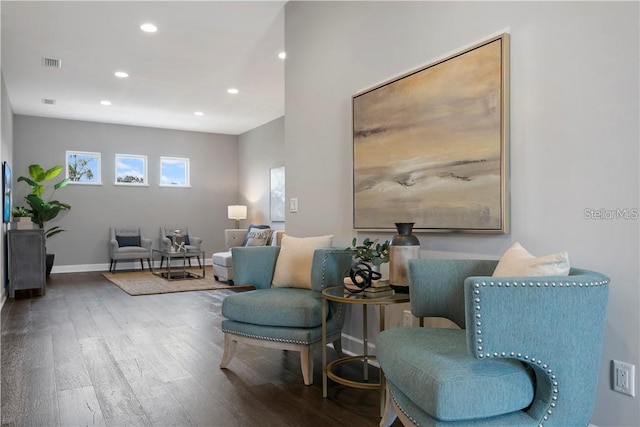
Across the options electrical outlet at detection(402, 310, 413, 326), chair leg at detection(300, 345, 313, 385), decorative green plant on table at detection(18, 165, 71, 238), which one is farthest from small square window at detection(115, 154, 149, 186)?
electrical outlet at detection(402, 310, 413, 326)

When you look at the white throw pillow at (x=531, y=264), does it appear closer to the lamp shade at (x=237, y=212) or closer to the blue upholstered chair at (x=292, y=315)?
the blue upholstered chair at (x=292, y=315)

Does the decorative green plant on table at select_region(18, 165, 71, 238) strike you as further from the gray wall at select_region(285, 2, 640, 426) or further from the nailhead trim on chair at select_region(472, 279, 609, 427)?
the nailhead trim on chair at select_region(472, 279, 609, 427)

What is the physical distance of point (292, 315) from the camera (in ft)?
8.67

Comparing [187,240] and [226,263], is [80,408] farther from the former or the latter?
[187,240]

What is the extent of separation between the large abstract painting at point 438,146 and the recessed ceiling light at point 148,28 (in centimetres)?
238

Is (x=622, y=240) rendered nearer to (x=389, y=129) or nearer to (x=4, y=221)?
(x=389, y=129)

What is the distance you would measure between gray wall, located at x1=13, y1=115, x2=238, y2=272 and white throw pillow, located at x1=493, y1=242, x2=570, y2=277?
8.40 m

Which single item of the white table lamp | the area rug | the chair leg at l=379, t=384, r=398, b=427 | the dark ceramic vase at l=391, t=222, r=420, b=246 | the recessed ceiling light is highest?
the recessed ceiling light

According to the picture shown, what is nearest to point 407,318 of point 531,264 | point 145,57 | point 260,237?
point 531,264

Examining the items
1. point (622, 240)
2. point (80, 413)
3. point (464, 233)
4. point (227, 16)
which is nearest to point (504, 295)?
point (622, 240)

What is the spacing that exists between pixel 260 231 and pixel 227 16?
3661 millimetres

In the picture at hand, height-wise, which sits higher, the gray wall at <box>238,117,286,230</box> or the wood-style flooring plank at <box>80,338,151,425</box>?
the gray wall at <box>238,117,286,230</box>

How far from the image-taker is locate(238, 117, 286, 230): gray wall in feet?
27.9

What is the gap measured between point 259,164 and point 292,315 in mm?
6782
